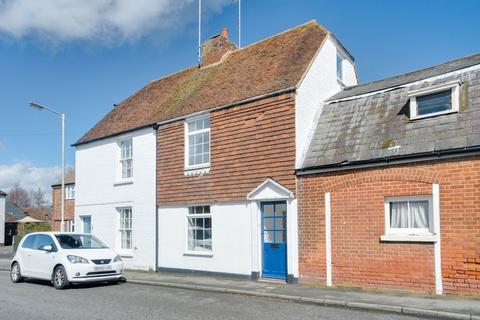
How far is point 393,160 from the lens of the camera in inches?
462

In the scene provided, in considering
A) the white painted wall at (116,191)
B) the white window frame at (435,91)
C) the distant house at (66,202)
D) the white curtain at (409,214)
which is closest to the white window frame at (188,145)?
the white painted wall at (116,191)

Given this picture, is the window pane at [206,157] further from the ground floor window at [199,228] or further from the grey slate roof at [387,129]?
the grey slate roof at [387,129]

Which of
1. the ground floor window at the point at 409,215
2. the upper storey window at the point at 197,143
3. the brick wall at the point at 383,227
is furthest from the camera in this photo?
the upper storey window at the point at 197,143

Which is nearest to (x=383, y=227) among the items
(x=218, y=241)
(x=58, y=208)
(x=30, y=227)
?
(x=218, y=241)

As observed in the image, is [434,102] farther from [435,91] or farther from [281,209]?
[281,209]

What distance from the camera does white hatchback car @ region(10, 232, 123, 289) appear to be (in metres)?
13.4

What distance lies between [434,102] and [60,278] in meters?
11.2

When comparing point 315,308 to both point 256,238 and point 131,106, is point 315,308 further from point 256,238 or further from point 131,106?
point 131,106

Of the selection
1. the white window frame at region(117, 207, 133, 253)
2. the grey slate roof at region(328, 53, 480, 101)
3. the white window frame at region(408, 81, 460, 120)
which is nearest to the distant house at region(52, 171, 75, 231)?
the white window frame at region(117, 207, 133, 253)

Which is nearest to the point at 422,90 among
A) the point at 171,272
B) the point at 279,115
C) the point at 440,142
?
the point at 440,142

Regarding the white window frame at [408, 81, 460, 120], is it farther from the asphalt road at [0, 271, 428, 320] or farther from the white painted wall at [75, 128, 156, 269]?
the white painted wall at [75, 128, 156, 269]

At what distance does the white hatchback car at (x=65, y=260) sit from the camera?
13.4 m

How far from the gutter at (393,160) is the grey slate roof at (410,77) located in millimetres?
2953

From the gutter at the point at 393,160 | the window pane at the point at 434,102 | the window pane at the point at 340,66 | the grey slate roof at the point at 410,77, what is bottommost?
the gutter at the point at 393,160
